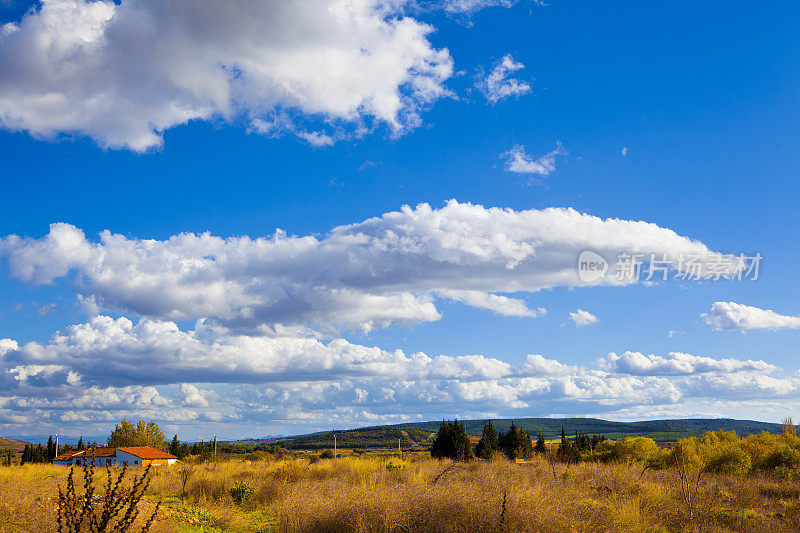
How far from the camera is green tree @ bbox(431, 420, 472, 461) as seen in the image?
63469mm

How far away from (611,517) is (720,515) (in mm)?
3822

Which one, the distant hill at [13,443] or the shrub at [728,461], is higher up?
the shrub at [728,461]

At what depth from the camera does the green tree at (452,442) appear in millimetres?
63469

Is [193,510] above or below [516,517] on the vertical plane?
below

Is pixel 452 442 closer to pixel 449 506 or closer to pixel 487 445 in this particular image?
pixel 487 445

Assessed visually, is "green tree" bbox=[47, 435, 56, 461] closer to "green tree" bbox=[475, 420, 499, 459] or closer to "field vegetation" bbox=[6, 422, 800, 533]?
"green tree" bbox=[475, 420, 499, 459]

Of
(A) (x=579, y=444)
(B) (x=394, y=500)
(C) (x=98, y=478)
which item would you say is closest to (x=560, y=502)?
(B) (x=394, y=500)

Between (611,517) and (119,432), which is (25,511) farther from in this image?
(119,432)

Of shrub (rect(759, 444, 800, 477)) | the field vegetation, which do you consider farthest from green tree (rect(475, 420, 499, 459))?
the field vegetation

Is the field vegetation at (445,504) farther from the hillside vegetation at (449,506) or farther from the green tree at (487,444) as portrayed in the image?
the green tree at (487,444)

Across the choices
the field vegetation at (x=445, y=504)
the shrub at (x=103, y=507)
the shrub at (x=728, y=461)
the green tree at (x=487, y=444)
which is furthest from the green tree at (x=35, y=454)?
the shrub at (x=103, y=507)

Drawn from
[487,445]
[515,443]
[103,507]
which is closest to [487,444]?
[487,445]

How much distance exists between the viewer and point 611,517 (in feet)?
39.7

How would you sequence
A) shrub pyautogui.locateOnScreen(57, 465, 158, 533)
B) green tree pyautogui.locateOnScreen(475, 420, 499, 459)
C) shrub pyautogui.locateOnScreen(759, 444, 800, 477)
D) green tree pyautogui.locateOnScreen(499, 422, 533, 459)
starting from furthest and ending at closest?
green tree pyautogui.locateOnScreen(499, 422, 533, 459) < green tree pyautogui.locateOnScreen(475, 420, 499, 459) < shrub pyautogui.locateOnScreen(759, 444, 800, 477) < shrub pyautogui.locateOnScreen(57, 465, 158, 533)
